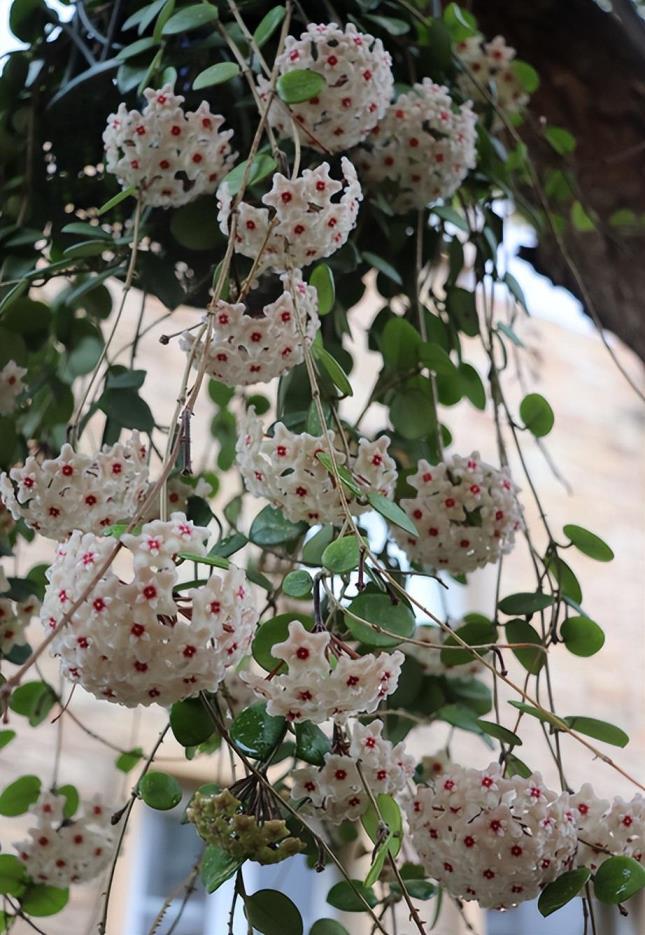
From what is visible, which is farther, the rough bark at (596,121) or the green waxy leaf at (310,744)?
the rough bark at (596,121)

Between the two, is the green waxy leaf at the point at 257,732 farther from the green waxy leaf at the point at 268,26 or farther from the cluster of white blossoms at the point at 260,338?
the green waxy leaf at the point at 268,26

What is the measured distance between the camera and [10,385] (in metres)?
0.90

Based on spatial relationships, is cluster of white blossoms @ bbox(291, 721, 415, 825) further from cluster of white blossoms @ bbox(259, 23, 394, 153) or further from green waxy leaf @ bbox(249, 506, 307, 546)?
cluster of white blossoms @ bbox(259, 23, 394, 153)

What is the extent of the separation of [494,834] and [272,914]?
0.14m

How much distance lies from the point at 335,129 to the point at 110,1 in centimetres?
31

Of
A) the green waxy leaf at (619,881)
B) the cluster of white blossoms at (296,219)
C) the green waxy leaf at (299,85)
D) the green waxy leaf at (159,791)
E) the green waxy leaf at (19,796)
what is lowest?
the green waxy leaf at (19,796)

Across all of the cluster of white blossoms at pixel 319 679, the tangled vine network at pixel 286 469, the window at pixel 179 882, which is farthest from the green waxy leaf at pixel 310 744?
the window at pixel 179 882

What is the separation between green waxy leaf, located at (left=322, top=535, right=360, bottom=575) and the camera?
1.99 feet

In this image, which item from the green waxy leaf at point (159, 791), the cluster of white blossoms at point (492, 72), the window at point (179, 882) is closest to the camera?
the green waxy leaf at point (159, 791)

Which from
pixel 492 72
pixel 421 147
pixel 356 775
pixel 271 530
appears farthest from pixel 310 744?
pixel 492 72

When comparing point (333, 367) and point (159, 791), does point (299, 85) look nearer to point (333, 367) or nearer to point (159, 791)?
point (333, 367)

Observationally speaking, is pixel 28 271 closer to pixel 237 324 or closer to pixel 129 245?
pixel 129 245

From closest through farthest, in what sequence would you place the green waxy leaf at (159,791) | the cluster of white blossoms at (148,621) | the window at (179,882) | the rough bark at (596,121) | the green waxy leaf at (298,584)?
the cluster of white blossoms at (148,621)
the green waxy leaf at (298,584)
the green waxy leaf at (159,791)
the rough bark at (596,121)
the window at (179,882)

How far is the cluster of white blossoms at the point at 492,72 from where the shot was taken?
3.52 ft
